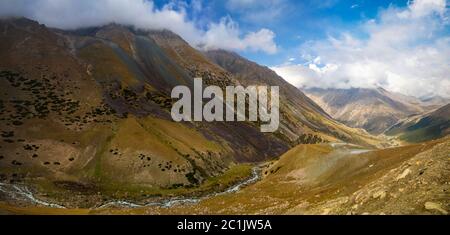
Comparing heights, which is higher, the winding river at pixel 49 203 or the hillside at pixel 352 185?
the hillside at pixel 352 185

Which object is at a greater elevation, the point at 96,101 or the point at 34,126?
the point at 96,101

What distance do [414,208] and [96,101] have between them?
179 meters

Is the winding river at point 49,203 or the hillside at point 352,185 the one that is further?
the winding river at point 49,203

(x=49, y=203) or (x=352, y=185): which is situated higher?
(x=352, y=185)

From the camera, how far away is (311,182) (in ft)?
362

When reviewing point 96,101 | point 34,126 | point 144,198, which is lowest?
point 144,198

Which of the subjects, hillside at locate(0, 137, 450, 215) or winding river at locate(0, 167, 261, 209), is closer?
hillside at locate(0, 137, 450, 215)

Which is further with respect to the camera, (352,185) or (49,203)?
(49,203)

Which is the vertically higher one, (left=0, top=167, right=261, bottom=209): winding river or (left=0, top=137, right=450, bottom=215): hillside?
(left=0, top=137, right=450, bottom=215): hillside
